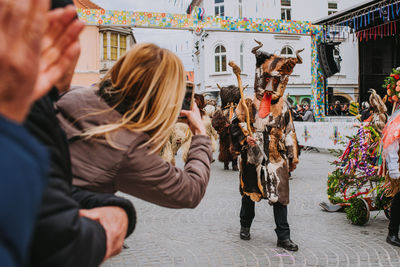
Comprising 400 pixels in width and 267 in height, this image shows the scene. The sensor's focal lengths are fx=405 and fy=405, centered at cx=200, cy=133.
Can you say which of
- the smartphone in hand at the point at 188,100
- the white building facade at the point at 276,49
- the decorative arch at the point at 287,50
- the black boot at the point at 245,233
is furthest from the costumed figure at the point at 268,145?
the decorative arch at the point at 287,50

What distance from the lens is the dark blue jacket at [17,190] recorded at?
1.97ft

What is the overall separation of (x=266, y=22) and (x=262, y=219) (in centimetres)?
1186

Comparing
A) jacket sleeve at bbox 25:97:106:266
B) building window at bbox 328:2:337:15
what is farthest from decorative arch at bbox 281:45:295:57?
jacket sleeve at bbox 25:97:106:266

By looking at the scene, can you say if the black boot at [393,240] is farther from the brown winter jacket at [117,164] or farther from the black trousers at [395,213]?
the brown winter jacket at [117,164]

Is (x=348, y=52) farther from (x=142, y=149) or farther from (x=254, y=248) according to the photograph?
(x=142, y=149)

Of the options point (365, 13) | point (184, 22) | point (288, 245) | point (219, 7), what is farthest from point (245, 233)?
point (219, 7)

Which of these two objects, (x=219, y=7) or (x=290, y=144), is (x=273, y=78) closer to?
(x=290, y=144)

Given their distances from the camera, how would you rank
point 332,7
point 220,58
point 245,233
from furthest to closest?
point 332,7, point 220,58, point 245,233

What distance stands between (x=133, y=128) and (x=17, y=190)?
2.51 ft

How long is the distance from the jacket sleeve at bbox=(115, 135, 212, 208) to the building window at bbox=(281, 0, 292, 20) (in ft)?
95.1

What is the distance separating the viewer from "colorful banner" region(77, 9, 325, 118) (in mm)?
14297

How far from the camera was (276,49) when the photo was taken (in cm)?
2859

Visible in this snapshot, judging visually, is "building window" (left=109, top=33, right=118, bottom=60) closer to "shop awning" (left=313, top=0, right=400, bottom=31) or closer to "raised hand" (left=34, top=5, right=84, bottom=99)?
"shop awning" (left=313, top=0, right=400, bottom=31)

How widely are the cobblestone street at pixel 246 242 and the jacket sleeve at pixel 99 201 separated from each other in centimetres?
284
